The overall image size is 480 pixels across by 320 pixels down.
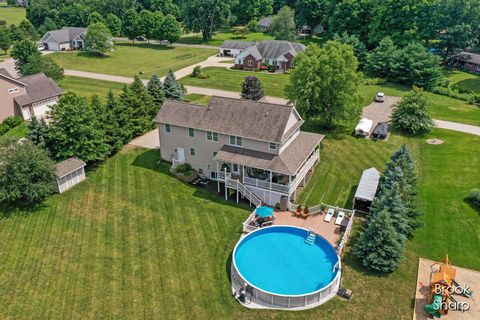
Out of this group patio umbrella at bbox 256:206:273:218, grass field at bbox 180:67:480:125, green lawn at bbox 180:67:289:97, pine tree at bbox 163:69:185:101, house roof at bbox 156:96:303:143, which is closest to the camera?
patio umbrella at bbox 256:206:273:218

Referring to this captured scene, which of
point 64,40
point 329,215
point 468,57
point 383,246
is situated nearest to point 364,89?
point 468,57

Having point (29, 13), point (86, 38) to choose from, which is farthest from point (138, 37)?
point (29, 13)

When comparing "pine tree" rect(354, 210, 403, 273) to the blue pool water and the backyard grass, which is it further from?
the blue pool water

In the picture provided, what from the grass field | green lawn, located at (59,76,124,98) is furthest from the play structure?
green lawn, located at (59,76,124,98)

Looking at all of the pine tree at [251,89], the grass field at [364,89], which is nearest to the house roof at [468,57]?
the grass field at [364,89]

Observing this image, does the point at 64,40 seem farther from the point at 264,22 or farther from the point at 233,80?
the point at 264,22

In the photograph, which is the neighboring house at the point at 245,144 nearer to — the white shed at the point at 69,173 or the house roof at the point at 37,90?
the white shed at the point at 69,173
